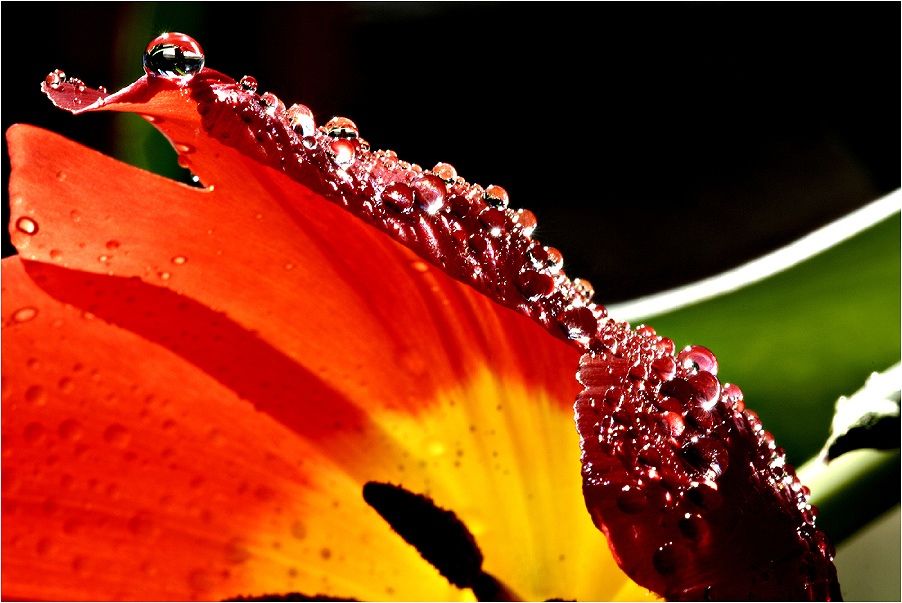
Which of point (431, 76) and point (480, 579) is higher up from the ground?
point (431, 76)

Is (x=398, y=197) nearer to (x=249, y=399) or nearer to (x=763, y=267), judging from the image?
(x=249, y=399)

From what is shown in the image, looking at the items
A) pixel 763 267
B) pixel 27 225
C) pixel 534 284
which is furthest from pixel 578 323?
pixel 763 267

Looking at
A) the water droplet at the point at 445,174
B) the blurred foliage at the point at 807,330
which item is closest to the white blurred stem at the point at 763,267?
the blurred foliage at the point at 807,330

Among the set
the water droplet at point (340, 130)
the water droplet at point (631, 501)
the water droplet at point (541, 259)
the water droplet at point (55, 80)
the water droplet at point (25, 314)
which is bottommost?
the water droplet at point (631, 501)

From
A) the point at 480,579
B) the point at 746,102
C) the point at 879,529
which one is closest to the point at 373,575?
the point at 480,579

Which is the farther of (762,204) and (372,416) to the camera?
(762,204)

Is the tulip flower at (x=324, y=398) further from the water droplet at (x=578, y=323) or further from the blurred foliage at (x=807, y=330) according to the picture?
the blurred foliage at (x=807, y=330)

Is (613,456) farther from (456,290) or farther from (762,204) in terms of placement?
(762,204)
